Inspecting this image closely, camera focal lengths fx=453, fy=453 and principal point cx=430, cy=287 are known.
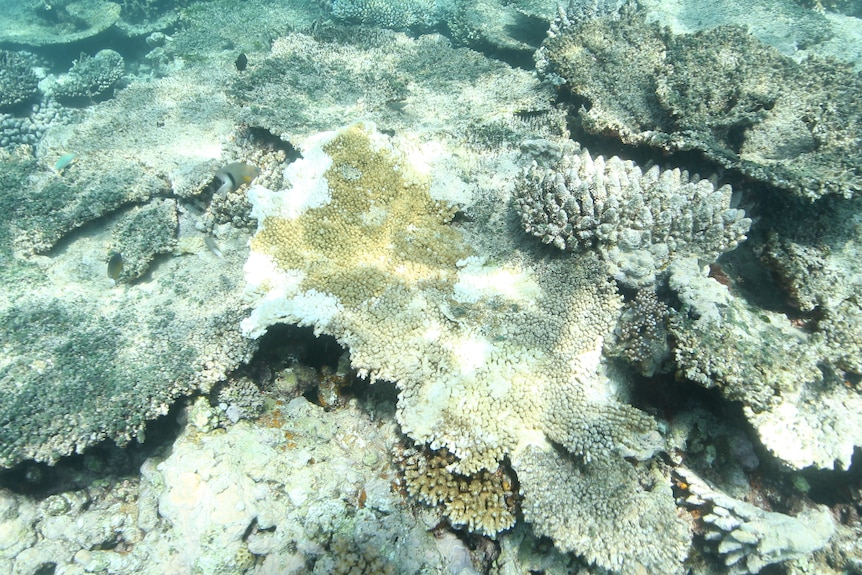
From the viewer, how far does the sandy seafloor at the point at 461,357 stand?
2957 mm

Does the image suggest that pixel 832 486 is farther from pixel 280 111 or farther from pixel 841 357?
pixel 280 111

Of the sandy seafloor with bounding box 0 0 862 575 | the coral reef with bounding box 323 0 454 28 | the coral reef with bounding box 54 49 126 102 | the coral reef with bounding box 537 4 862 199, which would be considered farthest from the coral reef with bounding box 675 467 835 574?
the coral reef with bounding box 54 49 126 102

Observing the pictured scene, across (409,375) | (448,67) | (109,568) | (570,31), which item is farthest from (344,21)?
(109,568)

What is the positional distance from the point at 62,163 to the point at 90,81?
19.5ft

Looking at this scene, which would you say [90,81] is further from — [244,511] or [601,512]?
[601,512]

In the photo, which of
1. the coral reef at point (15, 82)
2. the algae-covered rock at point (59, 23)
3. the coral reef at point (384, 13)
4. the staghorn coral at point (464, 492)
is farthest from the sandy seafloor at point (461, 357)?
the algae-covered rock at point (59, 23)

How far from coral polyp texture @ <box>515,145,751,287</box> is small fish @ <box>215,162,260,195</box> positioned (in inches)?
116

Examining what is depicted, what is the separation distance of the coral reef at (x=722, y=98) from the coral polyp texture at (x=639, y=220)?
569 millimetres

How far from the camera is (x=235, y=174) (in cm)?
453

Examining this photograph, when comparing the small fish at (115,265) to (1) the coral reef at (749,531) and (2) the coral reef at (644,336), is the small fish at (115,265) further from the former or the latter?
(1) the coral reef at (749,531)

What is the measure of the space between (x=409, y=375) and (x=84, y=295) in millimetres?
3337

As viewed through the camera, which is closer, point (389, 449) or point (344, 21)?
point (389, 449)

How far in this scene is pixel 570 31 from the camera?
17.8 ft

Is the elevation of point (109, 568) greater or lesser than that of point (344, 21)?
lesser
